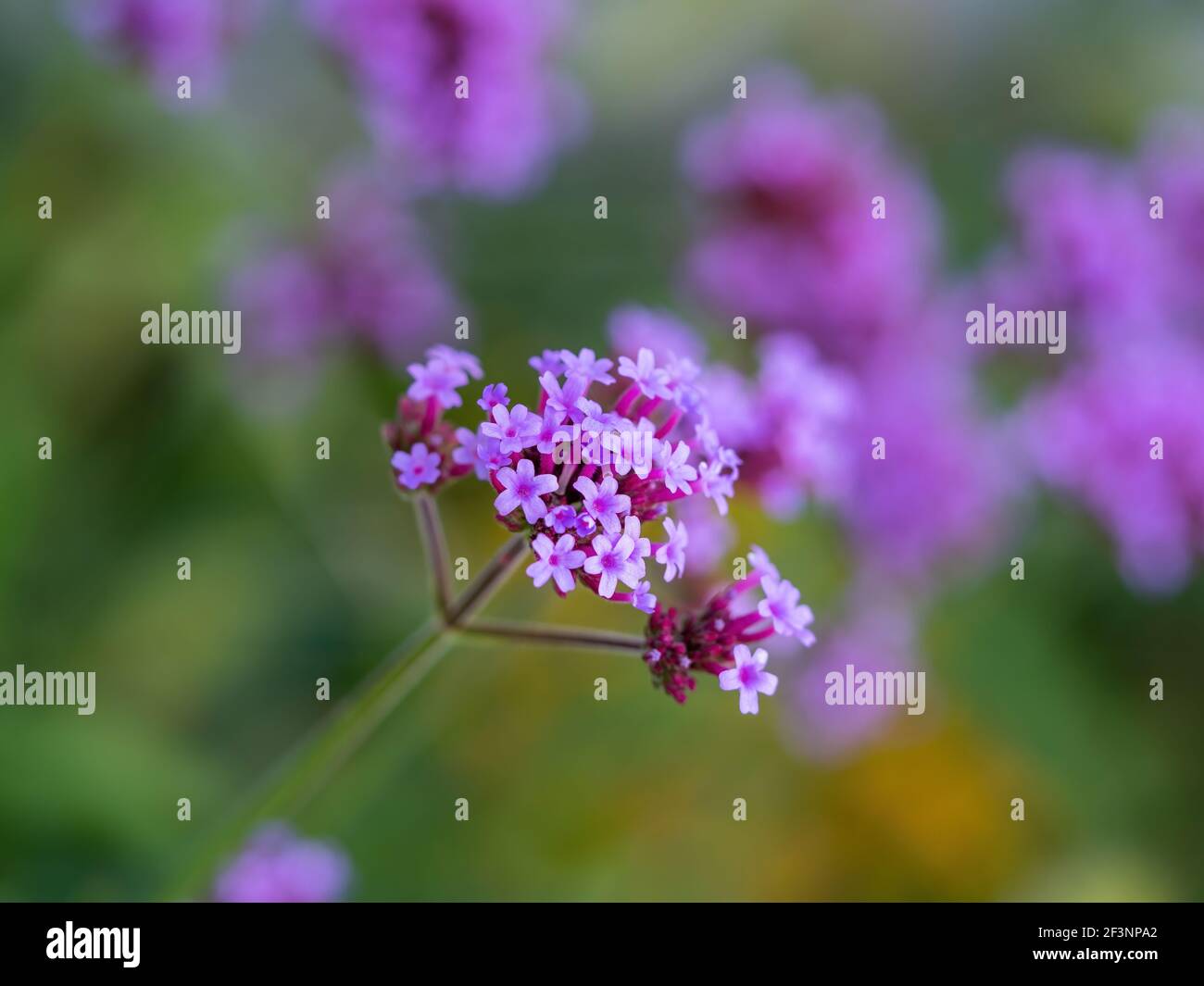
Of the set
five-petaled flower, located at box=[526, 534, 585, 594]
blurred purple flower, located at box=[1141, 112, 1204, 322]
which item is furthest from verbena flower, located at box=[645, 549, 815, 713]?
blurred purple flower, located at box=[1141, 112, 1204, 322]

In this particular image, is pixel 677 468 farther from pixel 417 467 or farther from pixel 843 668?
pixel 843 668

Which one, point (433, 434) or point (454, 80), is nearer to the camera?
point (433, 434)

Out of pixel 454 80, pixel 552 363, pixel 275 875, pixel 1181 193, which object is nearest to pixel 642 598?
pixel 552 363

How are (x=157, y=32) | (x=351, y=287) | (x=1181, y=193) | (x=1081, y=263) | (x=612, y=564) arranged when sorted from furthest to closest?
(x=1181, y=193) → (x=1081, y=263) → (x=351, y=287) → (x=157, y=32) → (x=612, y=564)

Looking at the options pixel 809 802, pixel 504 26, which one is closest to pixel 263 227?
pixel 504 26

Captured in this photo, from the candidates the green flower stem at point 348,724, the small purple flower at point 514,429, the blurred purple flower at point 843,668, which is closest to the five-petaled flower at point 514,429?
the small purple flower at point 514,429

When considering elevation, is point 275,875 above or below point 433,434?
below

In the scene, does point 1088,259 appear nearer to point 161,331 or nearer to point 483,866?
point 483,866
